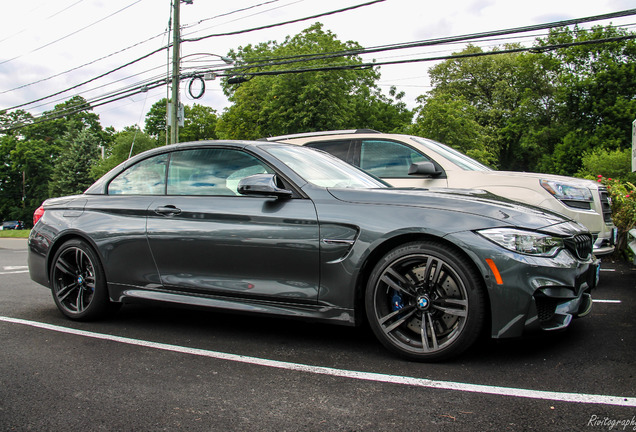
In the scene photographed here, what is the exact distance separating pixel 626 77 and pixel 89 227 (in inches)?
1574

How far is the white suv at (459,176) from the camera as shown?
5.97m

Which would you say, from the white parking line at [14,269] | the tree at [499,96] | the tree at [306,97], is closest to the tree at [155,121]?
the tree at [306,97]

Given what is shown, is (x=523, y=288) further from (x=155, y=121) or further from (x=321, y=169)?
(x=155, y=121)

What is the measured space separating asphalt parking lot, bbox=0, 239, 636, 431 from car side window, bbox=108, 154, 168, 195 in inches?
45.0

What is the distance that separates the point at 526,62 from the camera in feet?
141

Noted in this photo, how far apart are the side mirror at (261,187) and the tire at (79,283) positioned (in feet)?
5.34

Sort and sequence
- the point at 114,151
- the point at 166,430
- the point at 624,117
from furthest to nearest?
the point at 114,151, the point at 624,117, the point at 166,430

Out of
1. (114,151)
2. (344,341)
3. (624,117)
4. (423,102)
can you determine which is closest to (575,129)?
(624,117)

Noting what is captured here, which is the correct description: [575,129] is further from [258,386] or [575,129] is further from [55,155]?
[55,155]

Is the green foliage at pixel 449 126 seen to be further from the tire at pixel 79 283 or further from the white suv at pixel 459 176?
the tire at pixel 79 283

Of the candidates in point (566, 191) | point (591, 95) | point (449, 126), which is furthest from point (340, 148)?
point (591, 95)

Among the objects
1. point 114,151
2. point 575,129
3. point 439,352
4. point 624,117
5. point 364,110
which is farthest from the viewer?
point 114,151

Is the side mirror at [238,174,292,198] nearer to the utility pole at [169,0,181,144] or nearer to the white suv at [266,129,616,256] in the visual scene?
the white suv at [266,129,616,256]

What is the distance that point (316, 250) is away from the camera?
11.4 feet
